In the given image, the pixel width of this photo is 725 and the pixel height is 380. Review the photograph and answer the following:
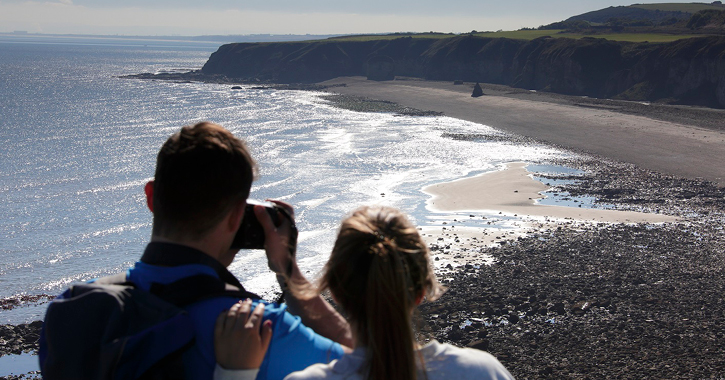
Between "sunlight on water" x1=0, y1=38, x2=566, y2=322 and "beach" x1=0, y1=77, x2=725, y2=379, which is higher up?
"beach" x1=0, y1=77, x2=725, y2=379

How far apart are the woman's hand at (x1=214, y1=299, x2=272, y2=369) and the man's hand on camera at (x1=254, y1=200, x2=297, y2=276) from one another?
14.2 inches

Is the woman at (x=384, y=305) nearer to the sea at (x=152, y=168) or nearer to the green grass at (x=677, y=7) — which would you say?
the sea at (x=152, y=168)

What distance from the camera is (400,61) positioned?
3760 inches

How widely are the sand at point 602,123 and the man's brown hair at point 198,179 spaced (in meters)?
26.0

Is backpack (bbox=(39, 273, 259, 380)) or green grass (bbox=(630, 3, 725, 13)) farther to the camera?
green grass (bbox=(630, 3, 725, 13))

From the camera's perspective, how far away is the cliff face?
179 ft

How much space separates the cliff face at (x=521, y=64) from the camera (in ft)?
179

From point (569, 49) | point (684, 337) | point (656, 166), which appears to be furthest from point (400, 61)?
point (684, 337)

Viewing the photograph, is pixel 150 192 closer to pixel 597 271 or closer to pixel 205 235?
pixel 205 235

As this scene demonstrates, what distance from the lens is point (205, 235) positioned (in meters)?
1.88

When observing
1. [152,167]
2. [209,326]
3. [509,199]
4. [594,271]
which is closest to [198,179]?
[209,326]

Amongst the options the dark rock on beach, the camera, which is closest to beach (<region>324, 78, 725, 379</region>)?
the dark rock on beach

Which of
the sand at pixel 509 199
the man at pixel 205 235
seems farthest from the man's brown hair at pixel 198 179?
the sand at pixel 509 199

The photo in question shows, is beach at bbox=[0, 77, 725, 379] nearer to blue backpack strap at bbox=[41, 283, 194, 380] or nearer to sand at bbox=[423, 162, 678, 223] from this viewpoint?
sand at bbox=[423, 162, 678, 223]
